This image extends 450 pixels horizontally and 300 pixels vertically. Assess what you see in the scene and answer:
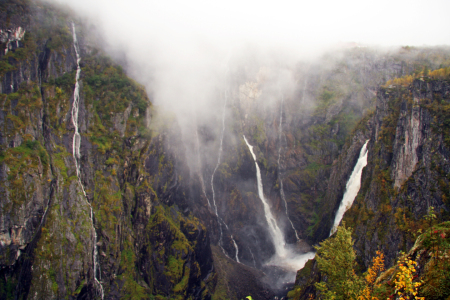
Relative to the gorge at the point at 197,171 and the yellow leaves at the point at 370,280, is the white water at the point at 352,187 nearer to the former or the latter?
the gorge at the point at 197,171

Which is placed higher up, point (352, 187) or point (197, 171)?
point (197, 171)

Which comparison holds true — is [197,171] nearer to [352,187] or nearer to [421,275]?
[352,187]

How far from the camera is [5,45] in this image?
45938 millimetres

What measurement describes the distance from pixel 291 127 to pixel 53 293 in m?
70.6

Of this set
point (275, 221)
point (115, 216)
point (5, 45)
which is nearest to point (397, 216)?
point (275, 221)

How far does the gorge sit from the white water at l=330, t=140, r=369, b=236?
1.61ft

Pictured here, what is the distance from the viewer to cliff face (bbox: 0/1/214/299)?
37.3 m

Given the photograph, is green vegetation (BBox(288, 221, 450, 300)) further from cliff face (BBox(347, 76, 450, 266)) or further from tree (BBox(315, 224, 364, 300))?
cliff face (BBox(347, 76, 450, 266))

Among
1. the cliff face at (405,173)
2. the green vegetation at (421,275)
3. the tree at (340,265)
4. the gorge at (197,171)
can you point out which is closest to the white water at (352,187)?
the gorge at (197,171)

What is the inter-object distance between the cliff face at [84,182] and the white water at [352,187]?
2789cm

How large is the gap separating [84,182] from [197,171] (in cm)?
2883

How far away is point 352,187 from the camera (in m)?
52.9

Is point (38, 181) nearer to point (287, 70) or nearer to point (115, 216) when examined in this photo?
point (115, 216)

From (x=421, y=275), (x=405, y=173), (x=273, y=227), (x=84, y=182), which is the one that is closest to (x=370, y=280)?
(x=421, y=275)
